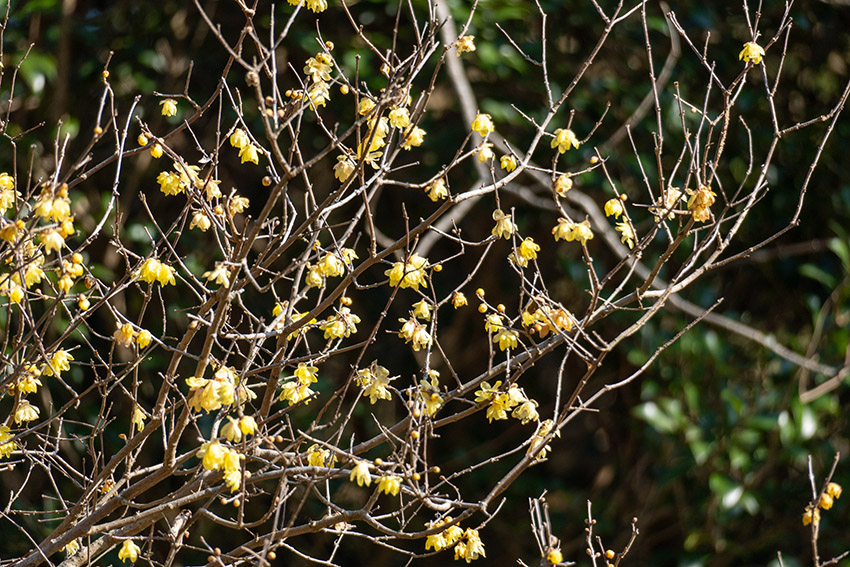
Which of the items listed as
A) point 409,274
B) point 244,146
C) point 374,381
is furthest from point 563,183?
point 244,146

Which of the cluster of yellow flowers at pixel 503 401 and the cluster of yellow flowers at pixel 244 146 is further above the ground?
the cluster of yellow flowers at pixel 244 146

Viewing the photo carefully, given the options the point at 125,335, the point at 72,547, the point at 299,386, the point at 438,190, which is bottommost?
the point at 72,547

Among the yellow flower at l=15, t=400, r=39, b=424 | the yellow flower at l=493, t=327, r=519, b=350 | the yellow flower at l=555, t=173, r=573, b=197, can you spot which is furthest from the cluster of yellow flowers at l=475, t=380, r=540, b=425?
the yellow flower at l=15, t=400, r=39, b=424

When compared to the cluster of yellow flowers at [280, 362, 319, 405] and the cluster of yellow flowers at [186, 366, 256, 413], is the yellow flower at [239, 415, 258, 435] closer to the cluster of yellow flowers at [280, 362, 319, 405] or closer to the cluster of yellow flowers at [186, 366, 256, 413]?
the cluster of yellow flowers at [186, 366, 256, 413]

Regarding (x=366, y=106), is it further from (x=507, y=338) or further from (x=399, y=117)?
(x=507, y=338)

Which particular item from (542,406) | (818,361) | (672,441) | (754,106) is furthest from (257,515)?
(754,106)

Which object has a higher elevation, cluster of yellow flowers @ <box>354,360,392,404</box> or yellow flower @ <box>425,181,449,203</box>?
yellow flower @ <box>425,181,449,203</box>

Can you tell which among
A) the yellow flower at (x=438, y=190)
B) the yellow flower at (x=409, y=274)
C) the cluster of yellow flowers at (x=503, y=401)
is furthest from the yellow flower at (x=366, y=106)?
the cluster of yellow flowers at (x=503, y=401)

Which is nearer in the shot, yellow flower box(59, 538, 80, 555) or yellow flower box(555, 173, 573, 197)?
yellow flower box(555, 173, 573, 197)

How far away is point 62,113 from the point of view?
3787mm

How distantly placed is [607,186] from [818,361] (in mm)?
1153

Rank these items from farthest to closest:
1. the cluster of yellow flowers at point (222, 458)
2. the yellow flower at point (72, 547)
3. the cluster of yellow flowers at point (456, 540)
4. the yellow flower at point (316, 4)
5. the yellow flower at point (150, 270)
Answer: the yellow flower at point (72, 547)
the yellow flower at point (316, 4)
the cluster of yellow flowers at point (456, 540)
the yellow flower at point (150, 270)
the cluster of yellow flowers at point (222, 458)

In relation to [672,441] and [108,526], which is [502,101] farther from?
[108,526]

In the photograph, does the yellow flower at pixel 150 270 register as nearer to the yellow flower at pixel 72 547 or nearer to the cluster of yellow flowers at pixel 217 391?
the cluster of yellow flowers at pixel 217 391
